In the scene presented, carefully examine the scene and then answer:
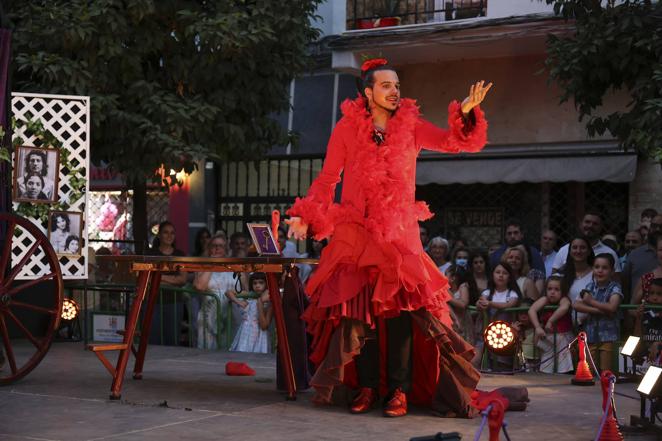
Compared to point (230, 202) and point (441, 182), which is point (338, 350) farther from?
point (230, 202)

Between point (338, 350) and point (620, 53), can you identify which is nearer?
point (338, 350)

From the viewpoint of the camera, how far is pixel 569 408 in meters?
6.73

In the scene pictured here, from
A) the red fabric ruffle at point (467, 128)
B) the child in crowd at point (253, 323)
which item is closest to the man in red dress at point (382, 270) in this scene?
the red fabric ruffle at point (467, 128)

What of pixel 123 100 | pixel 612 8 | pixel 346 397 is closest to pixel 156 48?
pixel 123 100

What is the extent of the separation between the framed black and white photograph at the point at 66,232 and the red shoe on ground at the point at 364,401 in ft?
10.7

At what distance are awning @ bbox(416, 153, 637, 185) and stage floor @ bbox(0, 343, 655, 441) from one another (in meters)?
5.71

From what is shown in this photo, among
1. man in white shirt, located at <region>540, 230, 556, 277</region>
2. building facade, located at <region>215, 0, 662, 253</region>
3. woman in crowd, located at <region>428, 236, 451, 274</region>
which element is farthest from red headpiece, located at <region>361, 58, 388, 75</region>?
building facade, located at <region>215, 0, 662, 253</region>

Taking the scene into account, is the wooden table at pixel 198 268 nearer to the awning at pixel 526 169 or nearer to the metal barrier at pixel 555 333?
the metal barrier at pixel 555 333

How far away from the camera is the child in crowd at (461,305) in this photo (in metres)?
9.38

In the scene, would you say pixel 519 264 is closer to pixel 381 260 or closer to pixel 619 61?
pixel 619 61

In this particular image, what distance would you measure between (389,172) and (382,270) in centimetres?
56

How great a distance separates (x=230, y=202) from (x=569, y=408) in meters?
11.5

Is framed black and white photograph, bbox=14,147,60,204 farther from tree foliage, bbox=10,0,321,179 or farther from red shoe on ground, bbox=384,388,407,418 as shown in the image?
red shoe on ground, bbox=384,388,407,418

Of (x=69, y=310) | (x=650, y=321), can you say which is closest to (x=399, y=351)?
(x=650, y=321)
